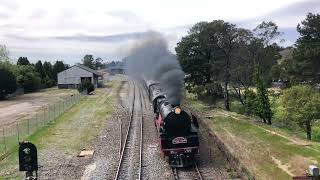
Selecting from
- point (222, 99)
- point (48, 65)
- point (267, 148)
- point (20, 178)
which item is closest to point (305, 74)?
point (222, 99)

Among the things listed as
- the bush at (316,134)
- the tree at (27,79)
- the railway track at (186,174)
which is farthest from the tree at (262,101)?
the tree at (27,79)

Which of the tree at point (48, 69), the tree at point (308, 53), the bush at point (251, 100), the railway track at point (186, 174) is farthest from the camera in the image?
the tree at point (48, 69)

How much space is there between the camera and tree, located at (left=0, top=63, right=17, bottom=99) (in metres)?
74.1

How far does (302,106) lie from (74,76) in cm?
7038

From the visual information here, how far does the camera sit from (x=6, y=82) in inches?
2936

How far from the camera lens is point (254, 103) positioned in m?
40.7

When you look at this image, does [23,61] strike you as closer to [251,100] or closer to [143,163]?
[251,100]

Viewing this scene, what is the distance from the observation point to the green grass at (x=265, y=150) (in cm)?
2142

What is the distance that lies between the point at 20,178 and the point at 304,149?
15.3 m

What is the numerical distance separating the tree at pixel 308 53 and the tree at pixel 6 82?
4829 cm

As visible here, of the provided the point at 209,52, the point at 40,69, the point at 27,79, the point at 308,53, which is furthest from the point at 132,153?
the point at 40,69

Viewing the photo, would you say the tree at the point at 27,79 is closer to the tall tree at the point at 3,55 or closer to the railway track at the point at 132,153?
the tall tree at the point at 3,55

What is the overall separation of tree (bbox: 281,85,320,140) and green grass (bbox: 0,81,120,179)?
1503 cm

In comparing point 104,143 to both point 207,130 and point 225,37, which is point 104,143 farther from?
point 225,37
